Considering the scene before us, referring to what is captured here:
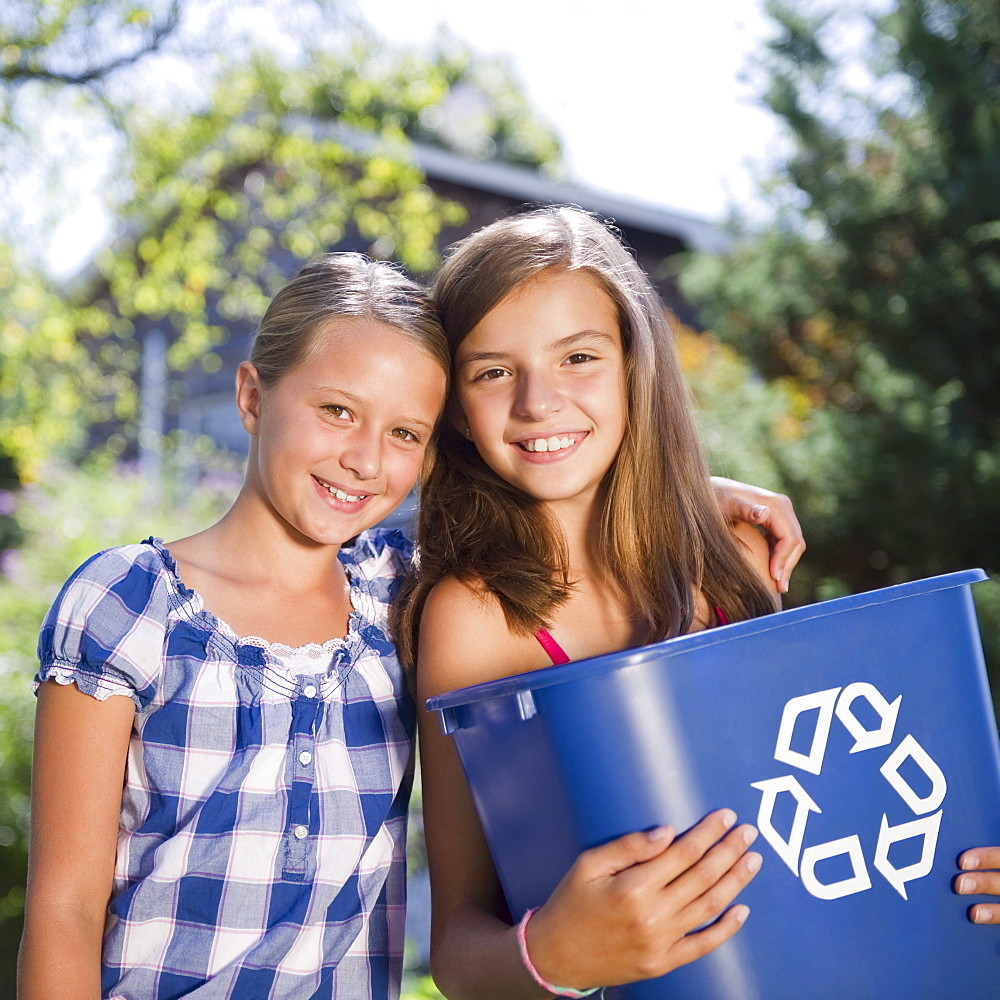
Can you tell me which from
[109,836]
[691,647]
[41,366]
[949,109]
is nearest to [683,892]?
[691,647]

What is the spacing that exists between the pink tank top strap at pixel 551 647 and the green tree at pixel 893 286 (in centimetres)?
309

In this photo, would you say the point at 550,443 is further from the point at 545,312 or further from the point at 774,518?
the point at 774,518

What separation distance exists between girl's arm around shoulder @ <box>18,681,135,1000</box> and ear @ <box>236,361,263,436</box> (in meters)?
0.56

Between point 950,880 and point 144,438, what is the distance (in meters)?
10.3

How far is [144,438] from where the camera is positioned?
10.7 meters

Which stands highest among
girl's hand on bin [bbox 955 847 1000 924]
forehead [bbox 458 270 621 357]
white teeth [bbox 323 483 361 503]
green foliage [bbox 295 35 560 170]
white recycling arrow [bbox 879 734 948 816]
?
green foliage [bbox 295 35 560 170]

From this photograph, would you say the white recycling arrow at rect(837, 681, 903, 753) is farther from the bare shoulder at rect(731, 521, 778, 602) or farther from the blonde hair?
the blonde hair

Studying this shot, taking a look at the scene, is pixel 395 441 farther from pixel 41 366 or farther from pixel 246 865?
pixel 41 366

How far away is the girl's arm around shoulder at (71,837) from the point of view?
1387 millimetres

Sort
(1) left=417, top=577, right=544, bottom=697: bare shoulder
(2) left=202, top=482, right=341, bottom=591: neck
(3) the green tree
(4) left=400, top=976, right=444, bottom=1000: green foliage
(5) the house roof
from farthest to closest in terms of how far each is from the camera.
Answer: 1. (5) the house roof
2. (3) the green tree
3. (4) left=400, top=976, right=444, bottom=1000: green foliage
4. (2) left=202, top=482, right=341, bottom=591: neck
5. (1) left=417, top=577, right=544, bottom=697: bare shoulder

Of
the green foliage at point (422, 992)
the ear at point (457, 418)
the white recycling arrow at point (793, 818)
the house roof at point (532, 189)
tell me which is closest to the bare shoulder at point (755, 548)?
the ear at point (457, 418)

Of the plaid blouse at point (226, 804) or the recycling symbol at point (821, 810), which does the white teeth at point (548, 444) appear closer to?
the plaid blouse at point (226, 804)

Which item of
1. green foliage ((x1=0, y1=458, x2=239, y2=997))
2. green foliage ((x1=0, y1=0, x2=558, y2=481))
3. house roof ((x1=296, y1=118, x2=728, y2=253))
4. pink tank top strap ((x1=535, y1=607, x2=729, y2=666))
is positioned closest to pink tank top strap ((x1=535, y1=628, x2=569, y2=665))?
pink tank top strap ((x1=535, y1=607, x2=729, y2=666))

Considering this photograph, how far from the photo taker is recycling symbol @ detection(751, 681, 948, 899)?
1231 millimetres
